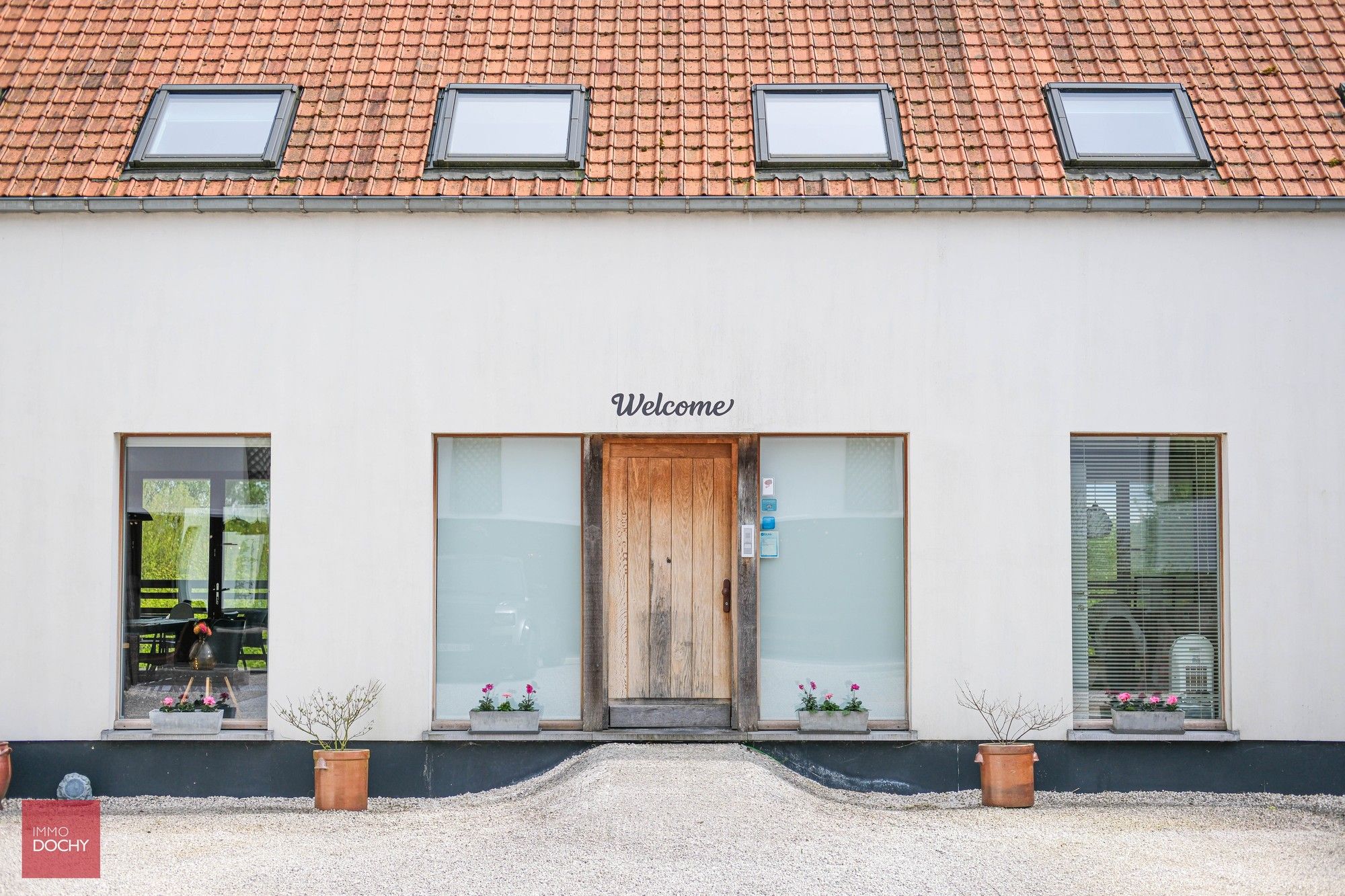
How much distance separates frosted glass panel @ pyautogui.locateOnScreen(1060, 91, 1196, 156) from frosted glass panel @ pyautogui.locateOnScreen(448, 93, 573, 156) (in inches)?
151

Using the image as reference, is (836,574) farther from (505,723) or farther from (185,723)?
(185,723)

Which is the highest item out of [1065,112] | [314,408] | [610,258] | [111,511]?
[1065,112]

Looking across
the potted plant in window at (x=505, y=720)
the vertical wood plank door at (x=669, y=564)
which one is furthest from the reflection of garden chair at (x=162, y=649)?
the vertical wood plank door at (x=669, y=564)

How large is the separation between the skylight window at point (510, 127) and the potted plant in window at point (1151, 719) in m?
5.52

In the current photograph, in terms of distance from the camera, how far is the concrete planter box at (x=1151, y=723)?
28.3 feet

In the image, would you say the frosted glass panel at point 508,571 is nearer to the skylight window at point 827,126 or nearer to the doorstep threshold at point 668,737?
the doorstep threshold at point 668,737

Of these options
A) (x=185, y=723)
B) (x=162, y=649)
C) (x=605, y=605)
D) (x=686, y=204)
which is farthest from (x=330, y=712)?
(x=686, y=204)

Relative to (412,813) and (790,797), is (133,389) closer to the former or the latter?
(412,813)

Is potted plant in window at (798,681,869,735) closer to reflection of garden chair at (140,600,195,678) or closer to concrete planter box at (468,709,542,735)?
concrete planter box at (468,709,542,735)

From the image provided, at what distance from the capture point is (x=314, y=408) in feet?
28.8

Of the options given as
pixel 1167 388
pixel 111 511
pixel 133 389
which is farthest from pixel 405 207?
pixel 1167 388

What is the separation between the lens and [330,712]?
8.61 meters

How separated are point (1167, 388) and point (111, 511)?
296 inches

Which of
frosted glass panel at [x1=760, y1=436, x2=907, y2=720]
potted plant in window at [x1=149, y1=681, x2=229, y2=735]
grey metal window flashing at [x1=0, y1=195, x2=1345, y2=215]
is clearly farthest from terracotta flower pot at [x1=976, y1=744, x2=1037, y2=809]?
potted plant in window at [x1=149, y1=681, x2=229, y2=735]
